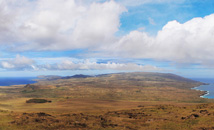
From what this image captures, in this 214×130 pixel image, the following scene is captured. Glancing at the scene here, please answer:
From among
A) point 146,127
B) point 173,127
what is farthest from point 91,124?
point 173,127

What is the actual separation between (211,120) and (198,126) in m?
4.83

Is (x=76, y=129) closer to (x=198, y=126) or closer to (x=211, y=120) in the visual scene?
(x=198, y=126)

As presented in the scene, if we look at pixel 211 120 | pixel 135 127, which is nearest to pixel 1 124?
pixel 135 127

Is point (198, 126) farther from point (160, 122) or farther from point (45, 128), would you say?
point (45, 128)

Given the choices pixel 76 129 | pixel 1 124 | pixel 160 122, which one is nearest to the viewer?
pixel 76 129

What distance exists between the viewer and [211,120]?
3312 cm

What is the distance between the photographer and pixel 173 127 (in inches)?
1208

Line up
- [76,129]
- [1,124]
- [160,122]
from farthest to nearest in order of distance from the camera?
[160,122] → [1,124] → [76,129]

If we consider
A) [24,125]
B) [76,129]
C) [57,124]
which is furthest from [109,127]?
[24,125]

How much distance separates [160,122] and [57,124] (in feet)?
64.8

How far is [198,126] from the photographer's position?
99.5 ft

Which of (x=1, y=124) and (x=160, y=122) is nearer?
(x=1, y=124)

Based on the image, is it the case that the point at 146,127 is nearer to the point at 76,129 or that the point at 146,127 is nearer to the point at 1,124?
the point at 76,129

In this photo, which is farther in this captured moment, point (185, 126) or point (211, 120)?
point (211, 120)
